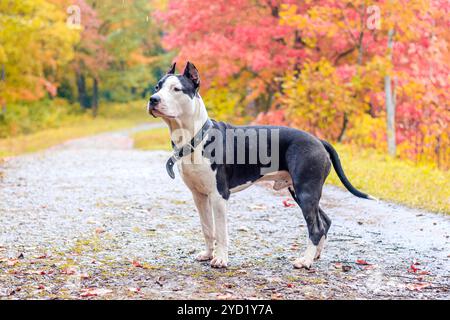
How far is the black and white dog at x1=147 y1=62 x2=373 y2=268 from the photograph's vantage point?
477cm

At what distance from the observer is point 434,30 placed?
12703 mm

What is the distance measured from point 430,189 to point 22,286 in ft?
20.7

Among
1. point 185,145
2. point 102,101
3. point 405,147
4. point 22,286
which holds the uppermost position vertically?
point 185,145

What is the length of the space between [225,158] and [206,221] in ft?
2.03

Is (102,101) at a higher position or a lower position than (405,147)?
lower

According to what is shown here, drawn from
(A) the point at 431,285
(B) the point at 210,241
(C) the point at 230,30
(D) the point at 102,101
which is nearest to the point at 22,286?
(B) the point at 210,241

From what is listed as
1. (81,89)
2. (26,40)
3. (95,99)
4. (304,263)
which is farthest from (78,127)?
(304,263)

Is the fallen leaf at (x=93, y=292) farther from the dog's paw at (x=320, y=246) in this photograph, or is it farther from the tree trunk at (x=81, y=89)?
the tree trunk at (x=81, y=89)

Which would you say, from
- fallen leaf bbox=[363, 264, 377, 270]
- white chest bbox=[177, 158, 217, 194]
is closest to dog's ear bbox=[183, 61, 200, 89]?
white chest bbox=[177, 158, 217, 194]

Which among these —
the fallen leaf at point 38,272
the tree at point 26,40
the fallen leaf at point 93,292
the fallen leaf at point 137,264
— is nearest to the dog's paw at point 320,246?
the fallen leaf at point 137,264

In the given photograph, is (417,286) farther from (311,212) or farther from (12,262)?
(12,262)
